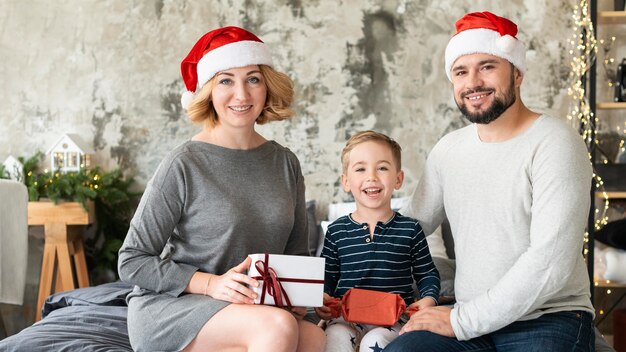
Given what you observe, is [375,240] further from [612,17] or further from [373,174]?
[612,17]

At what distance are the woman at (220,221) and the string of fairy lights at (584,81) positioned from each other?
7.48ft

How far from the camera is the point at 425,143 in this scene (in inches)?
171

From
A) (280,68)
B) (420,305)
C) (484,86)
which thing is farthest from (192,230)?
(280,68)

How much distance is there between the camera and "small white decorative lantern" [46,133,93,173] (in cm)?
425

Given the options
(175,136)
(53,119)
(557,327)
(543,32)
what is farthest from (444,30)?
(557,327)

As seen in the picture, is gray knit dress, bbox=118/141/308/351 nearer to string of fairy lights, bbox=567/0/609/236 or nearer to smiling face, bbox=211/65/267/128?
smiling face, bbox=211/65/267/128

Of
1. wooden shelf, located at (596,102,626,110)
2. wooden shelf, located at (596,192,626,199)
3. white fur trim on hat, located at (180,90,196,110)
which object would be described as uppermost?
wooden shelf, located at (596,102,626,110)

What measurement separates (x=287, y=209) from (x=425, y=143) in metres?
2.20

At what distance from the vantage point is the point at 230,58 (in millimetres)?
2275

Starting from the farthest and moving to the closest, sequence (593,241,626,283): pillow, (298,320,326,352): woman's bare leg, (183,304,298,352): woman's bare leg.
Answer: (593,241,626,283): pillow
(298,320,326,352): woman's bare leg
(183,304,298,352): woman's bare leg

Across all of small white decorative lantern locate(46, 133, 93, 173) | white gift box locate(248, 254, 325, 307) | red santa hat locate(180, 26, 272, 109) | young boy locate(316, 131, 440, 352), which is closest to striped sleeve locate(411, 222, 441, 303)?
young boy locate(316, 131, 440, 352)

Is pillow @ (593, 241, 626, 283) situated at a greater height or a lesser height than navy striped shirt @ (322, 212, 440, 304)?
lesser

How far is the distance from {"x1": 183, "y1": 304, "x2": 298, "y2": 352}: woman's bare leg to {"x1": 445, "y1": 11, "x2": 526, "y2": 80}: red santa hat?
3.00ft

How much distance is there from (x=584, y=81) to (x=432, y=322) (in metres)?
2.58
